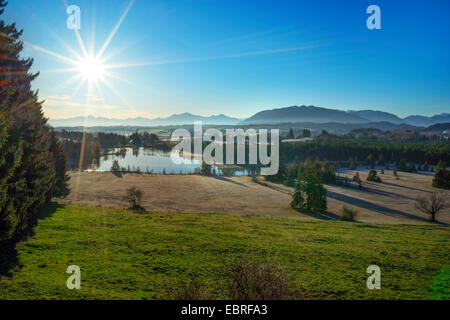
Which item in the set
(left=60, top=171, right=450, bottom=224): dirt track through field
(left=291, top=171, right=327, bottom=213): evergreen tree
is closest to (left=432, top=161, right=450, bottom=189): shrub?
(left=60, top=171, right=450, bottom=224): dirt track through field

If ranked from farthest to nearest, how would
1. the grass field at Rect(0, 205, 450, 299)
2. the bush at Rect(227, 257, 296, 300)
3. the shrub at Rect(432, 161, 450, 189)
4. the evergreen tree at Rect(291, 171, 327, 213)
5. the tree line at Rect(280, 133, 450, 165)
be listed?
the tree line at Rect(280, 133, 450, 165) → the shrub at Rect(432, 161, 450, 189) → the evergreen tree at Rect(291, 171, 327, 213) → the grass field at Rect(0, 205, 450, 299) → the bush at Rect(227, 257, 296, 300)

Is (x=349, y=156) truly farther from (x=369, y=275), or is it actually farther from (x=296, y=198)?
(x=369, y=275)

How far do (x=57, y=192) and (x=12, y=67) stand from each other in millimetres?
10405

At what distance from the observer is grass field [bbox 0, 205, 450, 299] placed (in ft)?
22.1

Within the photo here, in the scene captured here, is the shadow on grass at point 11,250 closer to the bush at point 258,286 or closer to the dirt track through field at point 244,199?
the bush at point 258,286

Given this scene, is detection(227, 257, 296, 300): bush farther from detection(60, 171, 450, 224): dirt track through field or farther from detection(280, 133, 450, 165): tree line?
detection(280, 133, 450, 165): tree line

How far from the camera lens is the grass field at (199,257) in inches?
266

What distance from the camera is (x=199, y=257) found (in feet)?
29.5

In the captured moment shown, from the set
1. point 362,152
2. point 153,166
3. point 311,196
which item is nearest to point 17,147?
point 311,196

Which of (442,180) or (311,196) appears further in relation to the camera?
(442,180)
